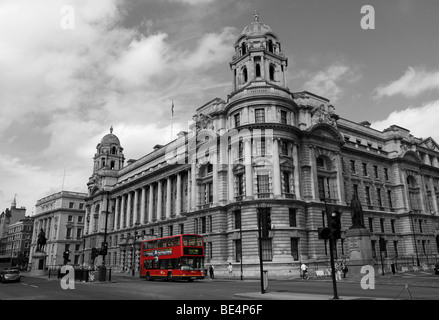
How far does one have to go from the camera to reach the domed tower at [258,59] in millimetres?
50000

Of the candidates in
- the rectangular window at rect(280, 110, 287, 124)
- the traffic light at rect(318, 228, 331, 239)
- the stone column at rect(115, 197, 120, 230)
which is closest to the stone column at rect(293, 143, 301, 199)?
the rectangular window at rect(280, 110, 287, 124)

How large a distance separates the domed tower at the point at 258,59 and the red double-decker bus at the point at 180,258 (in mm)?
23893

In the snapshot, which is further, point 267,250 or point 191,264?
point 267,250

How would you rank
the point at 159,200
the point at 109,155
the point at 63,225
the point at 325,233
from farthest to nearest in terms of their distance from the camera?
the point at 63,225 → the point at 109,155 → the point at 159,200 → the point at 325,233

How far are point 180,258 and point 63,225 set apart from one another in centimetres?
7795

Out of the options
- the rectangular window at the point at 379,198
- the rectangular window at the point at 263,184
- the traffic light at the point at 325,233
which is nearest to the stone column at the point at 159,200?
the rectangular window at the point at 263,184

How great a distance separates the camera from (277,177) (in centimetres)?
4275

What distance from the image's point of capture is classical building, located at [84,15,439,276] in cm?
4297

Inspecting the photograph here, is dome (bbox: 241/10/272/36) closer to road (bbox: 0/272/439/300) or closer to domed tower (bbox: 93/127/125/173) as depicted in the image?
road (bbox: 0/272/439/300)

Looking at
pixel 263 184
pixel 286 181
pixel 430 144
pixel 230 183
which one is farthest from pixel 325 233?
pixel 430 144

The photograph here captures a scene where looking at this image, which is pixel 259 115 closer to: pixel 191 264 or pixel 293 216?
pixel 293 216

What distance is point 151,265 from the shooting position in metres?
38.6

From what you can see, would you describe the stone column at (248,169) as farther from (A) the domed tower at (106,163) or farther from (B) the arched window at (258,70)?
(A) the domed tower at (106,163)
